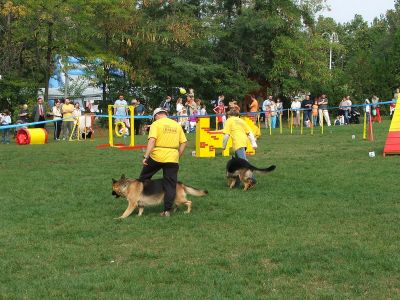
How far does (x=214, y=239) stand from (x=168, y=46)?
3127cm

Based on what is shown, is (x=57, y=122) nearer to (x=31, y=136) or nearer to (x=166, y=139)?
(x=31, y=136)

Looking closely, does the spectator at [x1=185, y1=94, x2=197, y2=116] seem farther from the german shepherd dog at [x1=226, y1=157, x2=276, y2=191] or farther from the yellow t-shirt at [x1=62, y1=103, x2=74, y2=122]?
the german shepherd dog at [x1=226, y1=157, x2=276, y2=191]

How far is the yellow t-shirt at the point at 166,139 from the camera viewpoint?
961 cm

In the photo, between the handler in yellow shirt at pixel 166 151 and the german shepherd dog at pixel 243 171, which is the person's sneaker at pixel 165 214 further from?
the german shepherd dog at pixel 243 171

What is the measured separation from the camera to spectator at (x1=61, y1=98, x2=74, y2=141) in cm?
2591

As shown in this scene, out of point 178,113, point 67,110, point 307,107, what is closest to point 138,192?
point 67,110

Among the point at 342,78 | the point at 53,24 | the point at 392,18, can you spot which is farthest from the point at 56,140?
the point at 392,18

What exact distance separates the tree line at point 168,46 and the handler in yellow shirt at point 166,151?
23.6m

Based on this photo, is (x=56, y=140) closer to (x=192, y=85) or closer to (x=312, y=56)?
(x=192, y=85)

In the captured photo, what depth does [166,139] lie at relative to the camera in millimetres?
9680

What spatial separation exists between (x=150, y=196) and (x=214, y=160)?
23.9 ft

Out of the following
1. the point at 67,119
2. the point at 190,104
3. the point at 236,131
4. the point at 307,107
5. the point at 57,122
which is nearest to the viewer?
the point at 236,131

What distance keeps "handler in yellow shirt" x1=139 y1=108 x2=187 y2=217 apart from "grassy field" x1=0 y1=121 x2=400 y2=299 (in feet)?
1.34

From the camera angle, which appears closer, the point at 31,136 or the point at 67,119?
the point at 31,136
